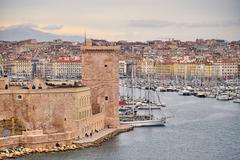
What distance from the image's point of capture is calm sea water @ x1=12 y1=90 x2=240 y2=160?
16.9 metres

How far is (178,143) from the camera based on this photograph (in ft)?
62.9

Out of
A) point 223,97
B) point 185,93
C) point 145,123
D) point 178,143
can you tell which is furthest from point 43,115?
point 185,93

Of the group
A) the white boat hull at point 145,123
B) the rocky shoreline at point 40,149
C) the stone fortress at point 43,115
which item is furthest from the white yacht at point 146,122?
the rocky shoreline at point 40,149

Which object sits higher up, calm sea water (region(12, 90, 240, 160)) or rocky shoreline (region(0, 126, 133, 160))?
rocky shoreline (region(0, 126, 133, 160))

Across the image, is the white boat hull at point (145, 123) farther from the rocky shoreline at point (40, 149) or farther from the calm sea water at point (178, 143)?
the rocky shoreline at point (40, 149)

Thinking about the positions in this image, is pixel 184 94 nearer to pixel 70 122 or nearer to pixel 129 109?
pixel 129 109

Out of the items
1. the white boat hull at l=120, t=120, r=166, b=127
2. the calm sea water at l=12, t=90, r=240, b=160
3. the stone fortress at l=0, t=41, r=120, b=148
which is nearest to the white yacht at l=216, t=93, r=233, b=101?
the calm sea water at l=12, t=90, r=240, b=160

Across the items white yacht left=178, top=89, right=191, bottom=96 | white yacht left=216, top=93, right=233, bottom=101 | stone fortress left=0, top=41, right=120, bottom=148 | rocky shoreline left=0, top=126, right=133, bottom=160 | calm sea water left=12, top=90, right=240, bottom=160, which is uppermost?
stone fortress left=0, top=41, right=120, bottom=148

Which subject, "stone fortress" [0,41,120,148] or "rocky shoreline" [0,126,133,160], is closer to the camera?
"rocky shoreline" [0,126,133,160]

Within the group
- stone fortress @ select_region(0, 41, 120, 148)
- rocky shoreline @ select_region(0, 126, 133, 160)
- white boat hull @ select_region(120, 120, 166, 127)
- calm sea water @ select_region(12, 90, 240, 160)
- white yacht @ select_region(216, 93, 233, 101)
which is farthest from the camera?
white yacht @ select_region(216, 93, 233, 101)

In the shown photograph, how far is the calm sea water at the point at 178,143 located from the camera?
665 inches

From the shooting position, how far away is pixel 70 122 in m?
18.3

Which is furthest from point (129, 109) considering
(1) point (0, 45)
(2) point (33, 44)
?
(2) point (33, 44)

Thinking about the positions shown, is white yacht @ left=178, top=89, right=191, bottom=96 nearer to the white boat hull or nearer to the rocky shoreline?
the white boat hull
